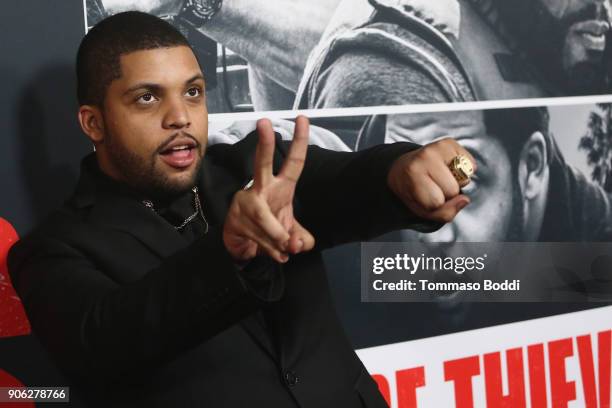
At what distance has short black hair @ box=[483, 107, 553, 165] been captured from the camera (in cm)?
184

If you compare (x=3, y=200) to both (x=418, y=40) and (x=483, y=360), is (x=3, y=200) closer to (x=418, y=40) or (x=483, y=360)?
(x=418, y=40)

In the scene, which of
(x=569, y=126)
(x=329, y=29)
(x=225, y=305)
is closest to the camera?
(x=225, y=305)

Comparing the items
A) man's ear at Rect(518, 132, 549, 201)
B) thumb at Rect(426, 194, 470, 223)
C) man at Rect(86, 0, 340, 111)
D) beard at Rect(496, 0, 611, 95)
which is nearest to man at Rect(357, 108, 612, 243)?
man's ear at Rect(518, 132, 549, 201)

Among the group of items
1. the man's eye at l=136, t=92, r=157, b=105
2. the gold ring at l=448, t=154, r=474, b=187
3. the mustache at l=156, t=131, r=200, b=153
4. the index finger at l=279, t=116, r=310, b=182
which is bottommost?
the gold ring at l=448, t=154, r=474, b=187

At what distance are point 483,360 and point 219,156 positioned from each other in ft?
2.98

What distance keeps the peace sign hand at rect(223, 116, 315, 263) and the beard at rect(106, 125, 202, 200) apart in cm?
43

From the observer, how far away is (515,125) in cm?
185

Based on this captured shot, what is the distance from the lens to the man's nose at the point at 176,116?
1.23 metres

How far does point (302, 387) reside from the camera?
122 centimetres

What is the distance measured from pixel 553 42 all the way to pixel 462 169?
3.42 ft

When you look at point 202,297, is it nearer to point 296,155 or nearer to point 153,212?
point 296,155

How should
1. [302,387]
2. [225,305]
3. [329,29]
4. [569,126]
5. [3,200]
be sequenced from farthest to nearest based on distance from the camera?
[569,126] < [329,29] < [3,200] < [302,387] < [225,305]

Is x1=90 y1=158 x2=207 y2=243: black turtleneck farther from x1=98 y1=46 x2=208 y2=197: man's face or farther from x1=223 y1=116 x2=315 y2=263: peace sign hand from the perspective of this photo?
x1=223 y1=116 x2=315 y2=263: peace sign hand

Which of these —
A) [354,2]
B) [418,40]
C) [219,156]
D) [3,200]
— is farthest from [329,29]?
[3,200]
